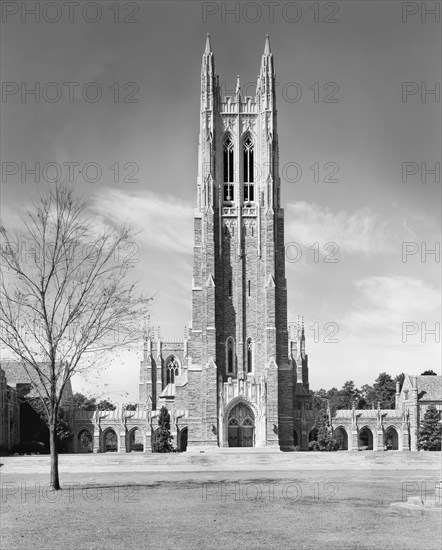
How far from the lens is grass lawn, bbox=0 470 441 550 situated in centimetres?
1389

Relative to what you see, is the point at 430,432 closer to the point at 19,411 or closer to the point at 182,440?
the point at 182,440

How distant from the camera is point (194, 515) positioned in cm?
1753

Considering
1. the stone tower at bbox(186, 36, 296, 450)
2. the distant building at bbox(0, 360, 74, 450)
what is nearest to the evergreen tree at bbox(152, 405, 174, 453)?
the stone tower at bbox(186, 36, 296, 450)

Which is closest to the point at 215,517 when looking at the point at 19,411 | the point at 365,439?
the point at 19,411

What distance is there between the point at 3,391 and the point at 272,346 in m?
25.9

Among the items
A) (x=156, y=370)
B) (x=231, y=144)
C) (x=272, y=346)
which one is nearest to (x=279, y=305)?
(x=272, y=346)

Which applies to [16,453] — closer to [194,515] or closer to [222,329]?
[222,329]

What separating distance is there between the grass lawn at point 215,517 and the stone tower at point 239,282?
32803 millimetres

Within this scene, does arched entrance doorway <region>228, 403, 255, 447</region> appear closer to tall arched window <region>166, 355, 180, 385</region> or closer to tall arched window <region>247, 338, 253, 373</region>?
tall arched window <region>247, 338, 253, 373</region>

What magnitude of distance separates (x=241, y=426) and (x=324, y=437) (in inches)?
581

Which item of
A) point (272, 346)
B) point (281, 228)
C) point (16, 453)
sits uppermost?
point (281, 228)

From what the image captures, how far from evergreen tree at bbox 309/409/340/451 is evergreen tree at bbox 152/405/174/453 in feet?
46.3

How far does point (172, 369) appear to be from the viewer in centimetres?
9200

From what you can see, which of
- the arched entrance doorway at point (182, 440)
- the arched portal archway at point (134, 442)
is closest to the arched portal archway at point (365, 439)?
the arched entrance doorway at point (182, 440)
